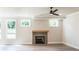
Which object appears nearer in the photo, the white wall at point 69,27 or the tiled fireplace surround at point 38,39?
the white wall at point 69,27

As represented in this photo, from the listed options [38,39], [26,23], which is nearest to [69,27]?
[26,23]

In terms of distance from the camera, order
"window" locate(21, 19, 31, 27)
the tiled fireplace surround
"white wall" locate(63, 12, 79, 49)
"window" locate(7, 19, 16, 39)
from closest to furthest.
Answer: "window" locate(7, 19, 16, 39) < "window" locate(21, 19, 31, 27) < "white wall" locate(63, 12, 79, 49) < the tiled fireplace surround

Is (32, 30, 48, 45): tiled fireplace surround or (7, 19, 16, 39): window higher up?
(7, 19, 16, 39): window

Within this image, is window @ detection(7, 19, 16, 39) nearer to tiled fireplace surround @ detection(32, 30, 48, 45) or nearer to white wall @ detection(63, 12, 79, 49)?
tiled fireplace surround @ detection(32, 30, 48, 45)

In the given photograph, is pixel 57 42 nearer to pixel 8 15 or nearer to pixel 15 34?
pixel 15 34

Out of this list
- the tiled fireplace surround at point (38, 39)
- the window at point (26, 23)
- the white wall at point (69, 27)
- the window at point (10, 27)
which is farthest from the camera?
the tiled fireplace surround at point (38, 39)

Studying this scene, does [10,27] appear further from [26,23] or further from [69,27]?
[69,27]

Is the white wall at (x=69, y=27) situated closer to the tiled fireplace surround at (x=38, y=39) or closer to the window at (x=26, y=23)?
the tiled fireplace surround at (x=38, y=39)

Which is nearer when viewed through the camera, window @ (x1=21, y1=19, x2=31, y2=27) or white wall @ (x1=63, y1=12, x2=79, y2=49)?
window @ (x1=21, y1=19, x2=31, y2=27)

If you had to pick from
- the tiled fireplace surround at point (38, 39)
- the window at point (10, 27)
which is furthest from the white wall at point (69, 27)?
the window at point (10, 27)

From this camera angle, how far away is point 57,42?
2584 mm

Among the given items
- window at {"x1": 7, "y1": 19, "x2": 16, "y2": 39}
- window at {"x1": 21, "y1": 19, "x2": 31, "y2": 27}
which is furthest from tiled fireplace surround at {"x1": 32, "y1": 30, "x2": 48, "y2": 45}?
window at {"x1": 7, "y1": 19, "x2": 16, "y2": 39}
